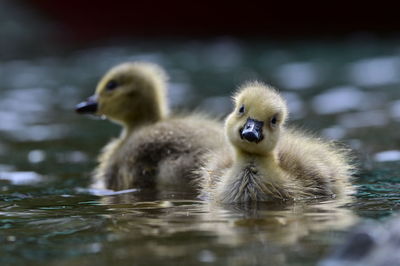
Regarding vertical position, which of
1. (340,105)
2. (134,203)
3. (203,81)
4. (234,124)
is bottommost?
(134,203)

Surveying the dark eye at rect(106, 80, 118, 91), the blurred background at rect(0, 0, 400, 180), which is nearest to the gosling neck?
the blurred background at rect(0, 0, 400, 180)

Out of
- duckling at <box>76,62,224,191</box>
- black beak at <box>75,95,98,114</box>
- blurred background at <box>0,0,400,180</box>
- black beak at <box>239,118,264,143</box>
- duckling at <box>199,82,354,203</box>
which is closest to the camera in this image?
black beak at <box>239,118,264,143</box>

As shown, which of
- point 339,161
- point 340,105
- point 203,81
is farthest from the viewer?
point 203,81

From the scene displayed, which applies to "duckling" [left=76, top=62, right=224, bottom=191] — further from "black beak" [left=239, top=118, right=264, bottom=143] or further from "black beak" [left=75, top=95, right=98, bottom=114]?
"black beak" [left=239, top=118, right=264, bottom=143]

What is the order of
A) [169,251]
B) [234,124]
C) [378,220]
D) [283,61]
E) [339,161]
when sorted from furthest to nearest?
[283,61]
[339,161]
[234,124]
[378,220]
[169,251]

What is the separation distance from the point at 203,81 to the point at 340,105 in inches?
163

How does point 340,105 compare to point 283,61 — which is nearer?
point 340,105

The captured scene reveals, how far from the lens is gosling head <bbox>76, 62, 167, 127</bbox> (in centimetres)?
752

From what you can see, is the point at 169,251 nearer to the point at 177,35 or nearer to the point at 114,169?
the point at 114,169

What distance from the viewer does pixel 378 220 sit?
4656mm

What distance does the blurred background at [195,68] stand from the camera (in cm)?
814

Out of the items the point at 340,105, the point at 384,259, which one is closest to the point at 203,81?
the point at 340,105

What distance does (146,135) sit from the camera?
677cm

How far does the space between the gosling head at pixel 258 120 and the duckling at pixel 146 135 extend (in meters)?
0.74
